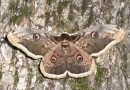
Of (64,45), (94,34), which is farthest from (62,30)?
(94,34)

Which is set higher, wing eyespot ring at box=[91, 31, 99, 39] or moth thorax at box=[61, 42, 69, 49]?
wing eyespot ring at box=[91, 31, 99, 39]

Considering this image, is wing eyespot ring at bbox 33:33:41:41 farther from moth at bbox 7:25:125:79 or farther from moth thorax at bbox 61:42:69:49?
moth thorax at bbox 61:42:69:49

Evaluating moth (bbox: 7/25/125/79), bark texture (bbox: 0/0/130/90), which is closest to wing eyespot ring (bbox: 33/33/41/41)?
moth (bbox: 7/25/125/79)

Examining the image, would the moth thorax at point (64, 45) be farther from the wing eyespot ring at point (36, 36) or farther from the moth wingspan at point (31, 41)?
the wing eyespot ring at point (36, 36)

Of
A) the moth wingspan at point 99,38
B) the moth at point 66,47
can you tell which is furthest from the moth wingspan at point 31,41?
the moth wingspan at point 99,38

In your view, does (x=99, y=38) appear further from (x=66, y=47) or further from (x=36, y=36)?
(x=36, y=36)

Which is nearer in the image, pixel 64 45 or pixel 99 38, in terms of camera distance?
pixel 64 45
